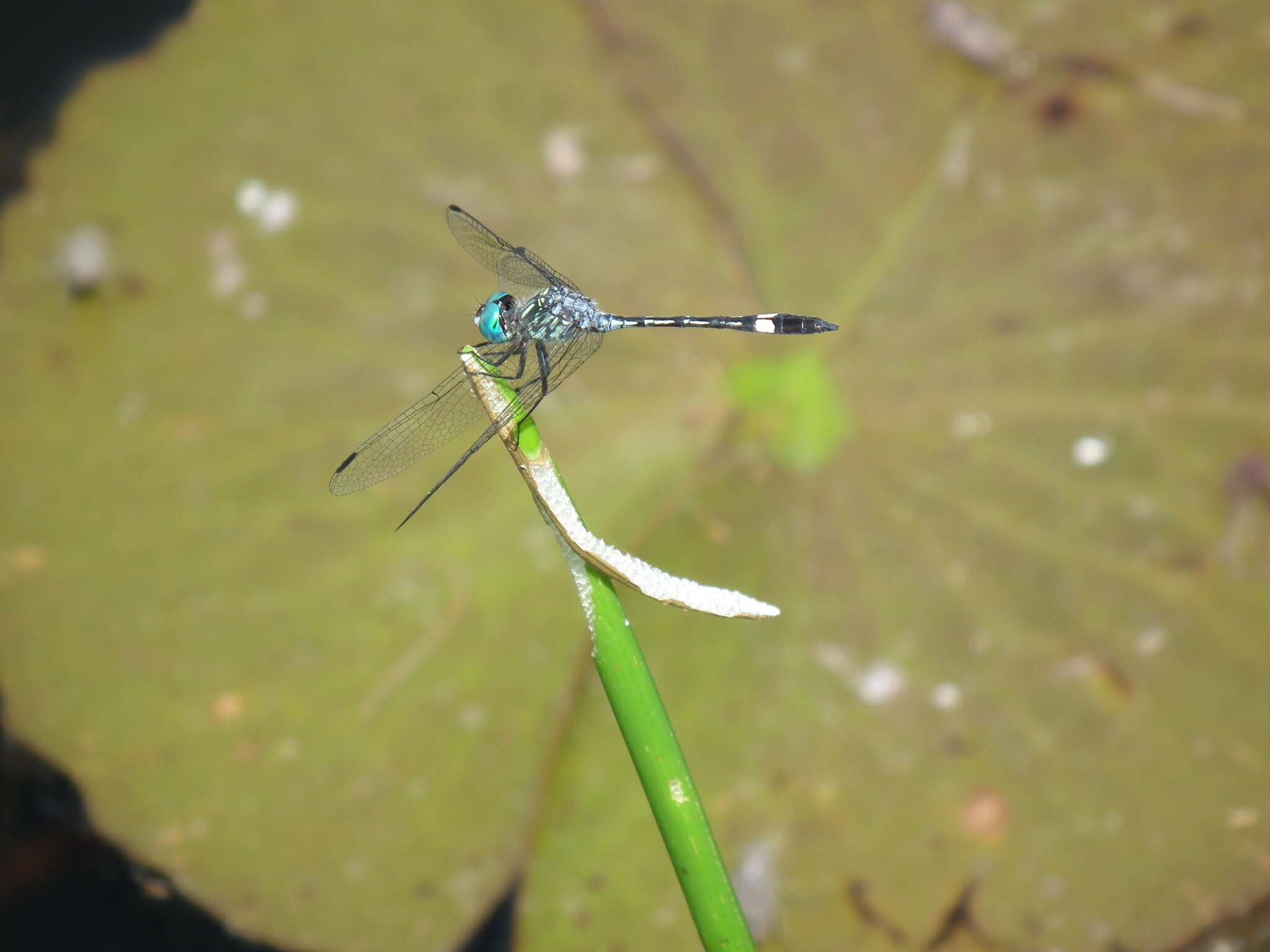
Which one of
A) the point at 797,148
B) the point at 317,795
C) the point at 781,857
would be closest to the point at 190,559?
the point at 317,795

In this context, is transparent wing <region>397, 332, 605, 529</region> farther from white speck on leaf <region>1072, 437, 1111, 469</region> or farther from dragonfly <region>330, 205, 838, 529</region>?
white speck on leaf <region>1072, 437, 1111, 469</region>

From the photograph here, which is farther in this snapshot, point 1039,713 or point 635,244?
point 635,244

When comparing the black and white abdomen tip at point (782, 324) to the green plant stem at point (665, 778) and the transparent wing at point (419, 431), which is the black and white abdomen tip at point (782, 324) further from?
the green plant stem at point (665, 778)

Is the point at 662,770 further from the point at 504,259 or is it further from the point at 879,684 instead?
the point at 504,259

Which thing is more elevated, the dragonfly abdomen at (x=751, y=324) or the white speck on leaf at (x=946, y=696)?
the dragonfly abdomen at (x=751, y=324)

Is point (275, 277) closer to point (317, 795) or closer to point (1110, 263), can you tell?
point (317, 795)

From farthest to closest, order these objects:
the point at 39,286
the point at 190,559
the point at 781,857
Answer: the point at 39,286
the point at 190,559
the point at 781,857

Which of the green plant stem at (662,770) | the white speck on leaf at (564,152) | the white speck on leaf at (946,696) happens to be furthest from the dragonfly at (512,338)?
the white speck on leaf at (946,696)
